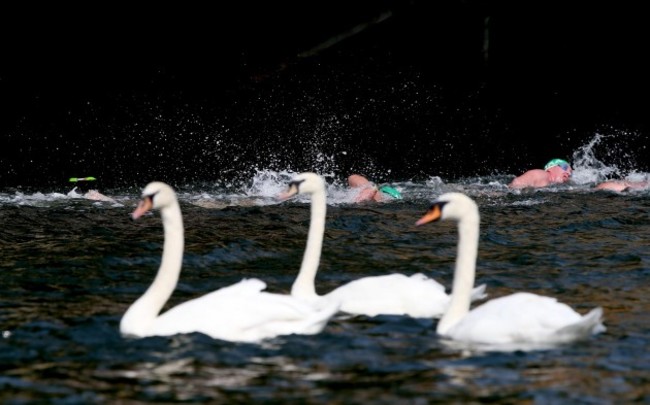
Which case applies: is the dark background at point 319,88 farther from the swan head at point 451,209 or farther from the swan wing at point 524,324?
the swan wing at point 524,324

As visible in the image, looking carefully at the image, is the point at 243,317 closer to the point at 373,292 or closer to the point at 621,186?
the point at 373,292

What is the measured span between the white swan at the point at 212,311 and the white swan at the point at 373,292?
701mm

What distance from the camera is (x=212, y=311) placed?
7.80 metres

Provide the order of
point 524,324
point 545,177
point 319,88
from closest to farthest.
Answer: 1. point 524,324
2. point 545,177
3. point 319,88

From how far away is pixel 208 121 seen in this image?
2411cm

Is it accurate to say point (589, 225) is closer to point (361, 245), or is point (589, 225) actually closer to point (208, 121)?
point (361, 245)

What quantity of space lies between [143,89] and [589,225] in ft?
41.4

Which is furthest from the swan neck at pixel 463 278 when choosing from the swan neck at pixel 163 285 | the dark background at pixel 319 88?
the dark background at pixel 319 88

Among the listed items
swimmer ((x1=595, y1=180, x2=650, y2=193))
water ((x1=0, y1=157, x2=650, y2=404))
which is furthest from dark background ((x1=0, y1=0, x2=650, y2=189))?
water ((x1=0, y1=157, x2=650, y2=404))

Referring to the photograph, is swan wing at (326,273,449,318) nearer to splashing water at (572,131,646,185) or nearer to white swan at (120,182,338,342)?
white swan at (120,182,338,342)

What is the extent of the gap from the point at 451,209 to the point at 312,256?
4.74 feet

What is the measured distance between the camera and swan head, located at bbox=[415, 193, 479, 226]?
26.3 ft

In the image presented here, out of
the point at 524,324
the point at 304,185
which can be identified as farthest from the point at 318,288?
the point at 524,324

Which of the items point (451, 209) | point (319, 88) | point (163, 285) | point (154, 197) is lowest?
point (163, 285)
